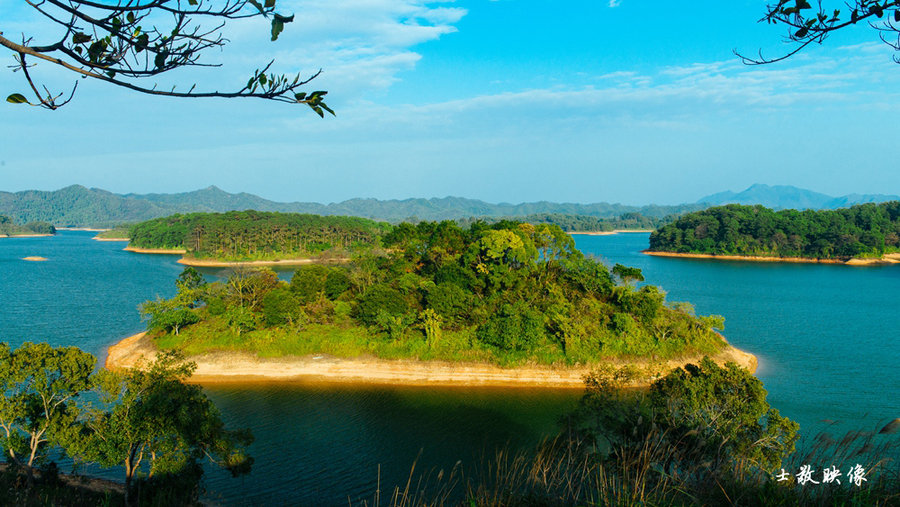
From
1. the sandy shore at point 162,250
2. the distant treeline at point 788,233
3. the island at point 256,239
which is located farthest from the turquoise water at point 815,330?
the sandy shore at point 162,250

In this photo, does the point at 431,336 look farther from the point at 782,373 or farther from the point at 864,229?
the point at 864,229

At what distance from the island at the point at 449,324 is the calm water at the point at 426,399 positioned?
153cm

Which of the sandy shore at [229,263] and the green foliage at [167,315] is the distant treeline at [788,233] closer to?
the sandy shore at [229,263]

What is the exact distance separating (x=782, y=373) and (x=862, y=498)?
68.7 ft

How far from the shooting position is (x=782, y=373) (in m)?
20.8

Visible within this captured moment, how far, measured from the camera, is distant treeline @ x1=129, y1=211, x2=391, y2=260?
218 feet

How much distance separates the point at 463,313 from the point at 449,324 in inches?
34.0

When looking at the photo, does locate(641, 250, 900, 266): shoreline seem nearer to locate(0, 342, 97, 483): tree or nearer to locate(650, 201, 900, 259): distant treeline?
locate(650, 201, 900, 259): distant treeline

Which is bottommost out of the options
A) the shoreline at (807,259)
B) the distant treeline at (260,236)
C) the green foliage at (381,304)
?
the green foliage at (381,304)

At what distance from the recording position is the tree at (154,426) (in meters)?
9.35

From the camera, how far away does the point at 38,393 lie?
994 cm

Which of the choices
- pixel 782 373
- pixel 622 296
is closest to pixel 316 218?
pixel 622 296

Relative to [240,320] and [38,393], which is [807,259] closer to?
[240,320]

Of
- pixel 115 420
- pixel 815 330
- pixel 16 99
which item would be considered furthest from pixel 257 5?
pixel 815 330
